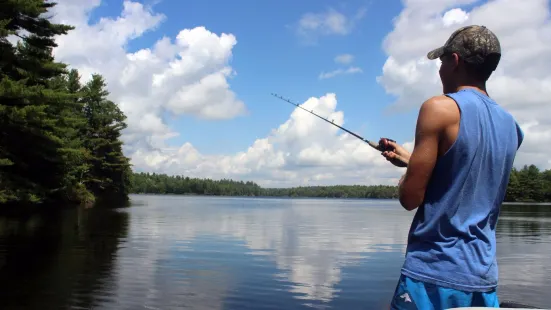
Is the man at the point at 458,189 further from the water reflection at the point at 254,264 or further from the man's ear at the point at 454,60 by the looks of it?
the water reflection at the point at 254,264

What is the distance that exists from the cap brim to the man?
0.07m

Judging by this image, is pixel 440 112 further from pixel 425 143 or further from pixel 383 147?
pixel 383 147

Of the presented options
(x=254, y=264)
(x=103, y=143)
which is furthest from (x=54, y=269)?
(x=103, y=143)

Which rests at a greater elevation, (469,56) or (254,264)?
(469,56)

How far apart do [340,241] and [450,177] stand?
62.8 feet

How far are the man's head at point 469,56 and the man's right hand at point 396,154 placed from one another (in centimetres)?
53

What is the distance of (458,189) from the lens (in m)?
2.41

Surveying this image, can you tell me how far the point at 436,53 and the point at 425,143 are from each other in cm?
59

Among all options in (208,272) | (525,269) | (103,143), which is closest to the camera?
(208,272)

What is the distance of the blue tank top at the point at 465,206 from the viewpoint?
2.35 metres

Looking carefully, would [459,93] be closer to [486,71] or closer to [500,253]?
[486,71]

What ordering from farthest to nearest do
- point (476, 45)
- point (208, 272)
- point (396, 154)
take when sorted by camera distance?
point (208, 272)
point (396, 154)
point (476, 45)

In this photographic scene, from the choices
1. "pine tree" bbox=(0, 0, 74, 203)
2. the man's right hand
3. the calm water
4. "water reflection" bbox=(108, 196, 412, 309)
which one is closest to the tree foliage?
"pine tree" bbox=(0, 0, 74, 203)

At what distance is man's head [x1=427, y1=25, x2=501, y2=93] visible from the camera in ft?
8.18
